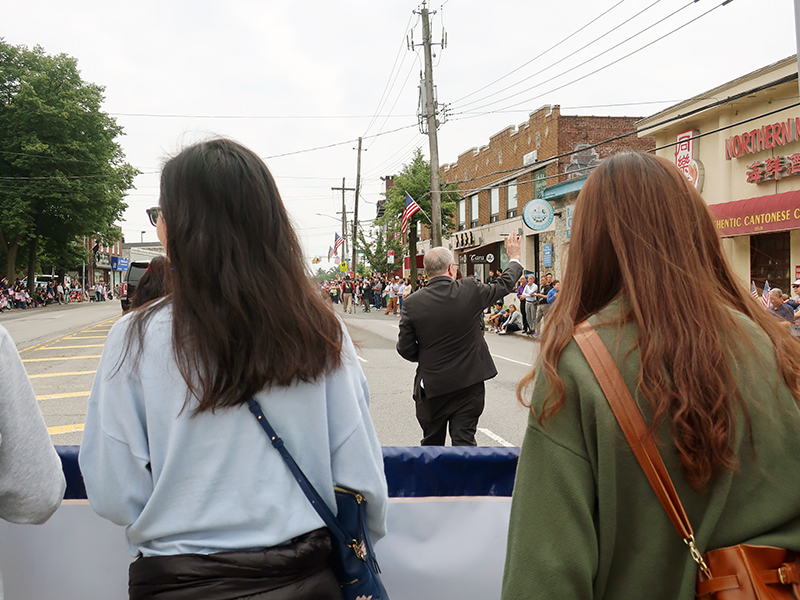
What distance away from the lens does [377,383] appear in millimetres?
11242

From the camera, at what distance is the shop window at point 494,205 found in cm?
3322

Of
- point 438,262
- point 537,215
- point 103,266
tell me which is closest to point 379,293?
point 537,215

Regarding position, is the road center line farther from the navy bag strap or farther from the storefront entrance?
the storefront entrance

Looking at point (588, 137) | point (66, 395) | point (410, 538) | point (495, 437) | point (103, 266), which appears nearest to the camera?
point (410, 538)

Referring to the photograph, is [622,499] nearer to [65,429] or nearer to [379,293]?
[65,429]

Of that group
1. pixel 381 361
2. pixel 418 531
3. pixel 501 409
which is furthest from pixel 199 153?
pixel 381 361

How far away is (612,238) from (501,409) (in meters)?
7.90

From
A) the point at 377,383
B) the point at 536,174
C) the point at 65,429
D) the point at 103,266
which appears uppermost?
the point at 536,174

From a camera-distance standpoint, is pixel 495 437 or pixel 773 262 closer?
pixel 495 437

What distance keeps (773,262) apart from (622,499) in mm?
16826

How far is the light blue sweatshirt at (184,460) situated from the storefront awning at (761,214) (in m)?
13.4

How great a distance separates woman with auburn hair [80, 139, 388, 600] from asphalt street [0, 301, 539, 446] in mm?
1166

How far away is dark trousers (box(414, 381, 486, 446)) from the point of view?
4.78 m

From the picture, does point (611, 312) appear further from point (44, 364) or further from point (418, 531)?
point (44, 364)
